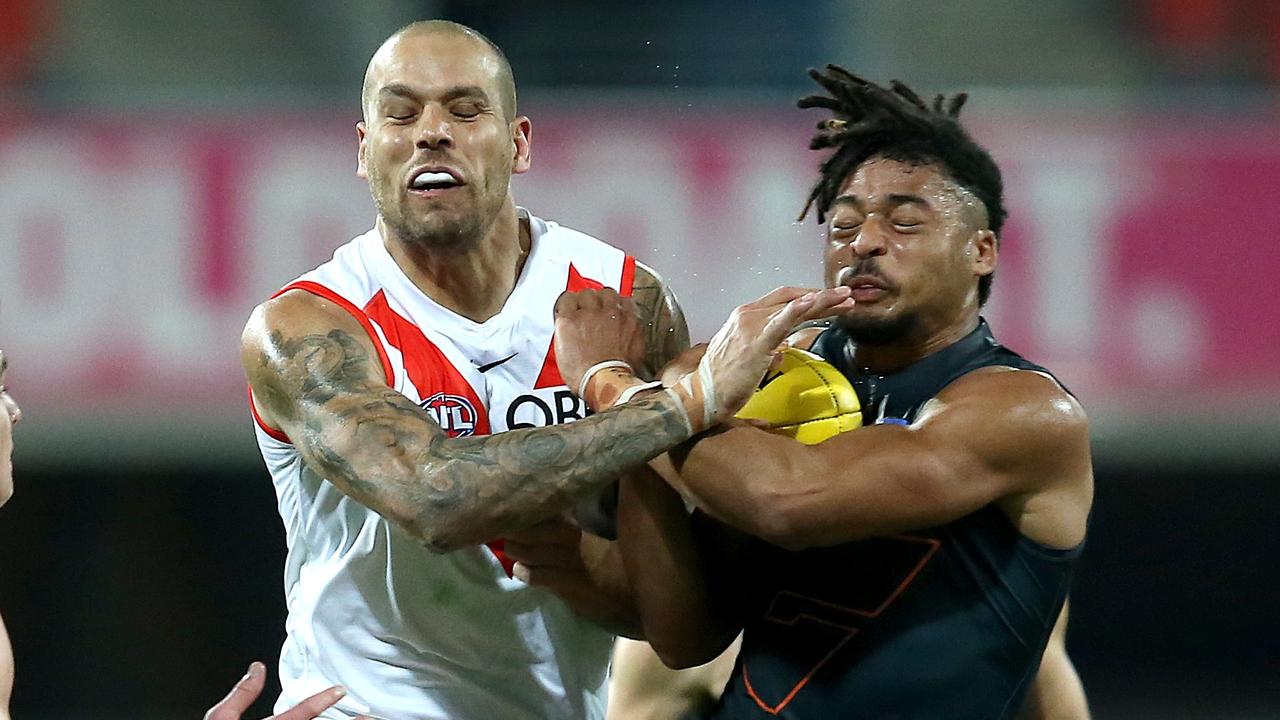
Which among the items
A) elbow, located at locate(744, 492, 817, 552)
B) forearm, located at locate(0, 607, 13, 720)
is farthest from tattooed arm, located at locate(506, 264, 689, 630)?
forearm, located at locate(0, 607, 13, 720)

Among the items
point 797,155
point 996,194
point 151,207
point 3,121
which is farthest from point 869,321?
point 3,121

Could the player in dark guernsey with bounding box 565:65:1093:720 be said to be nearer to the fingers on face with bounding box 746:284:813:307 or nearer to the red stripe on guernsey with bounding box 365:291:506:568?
the fingers on face with bounding box 746:284:813:307

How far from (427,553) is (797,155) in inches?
142

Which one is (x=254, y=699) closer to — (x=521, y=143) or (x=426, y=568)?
(x=426, y=568)

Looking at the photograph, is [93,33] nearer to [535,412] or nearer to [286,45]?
[286,45]

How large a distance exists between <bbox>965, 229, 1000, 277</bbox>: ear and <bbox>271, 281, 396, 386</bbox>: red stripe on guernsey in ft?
3.44

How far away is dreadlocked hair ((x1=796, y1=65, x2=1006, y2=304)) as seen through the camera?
3008 millimetres

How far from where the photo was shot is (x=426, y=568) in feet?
10.3

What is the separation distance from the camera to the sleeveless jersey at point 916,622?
282 centimetres

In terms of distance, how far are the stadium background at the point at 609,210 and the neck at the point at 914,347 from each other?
10.8 feet

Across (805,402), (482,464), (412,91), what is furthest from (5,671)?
(805,402)

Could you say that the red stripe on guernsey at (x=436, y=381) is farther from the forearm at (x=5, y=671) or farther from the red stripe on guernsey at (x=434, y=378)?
the forearm at (x=5, y=671)

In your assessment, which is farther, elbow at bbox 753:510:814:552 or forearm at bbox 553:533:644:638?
forearm at bbox 553:533:644:638

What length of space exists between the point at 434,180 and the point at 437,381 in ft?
1.20
